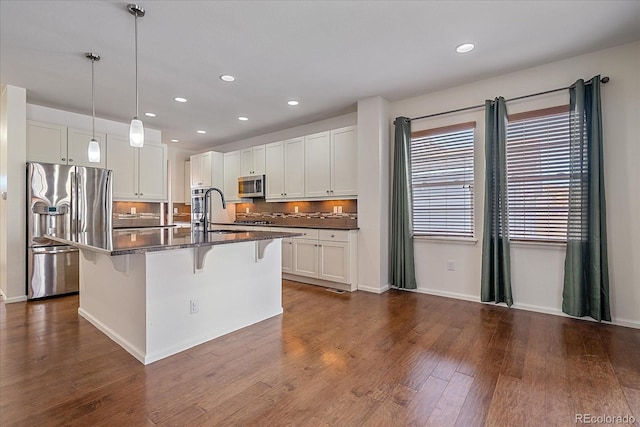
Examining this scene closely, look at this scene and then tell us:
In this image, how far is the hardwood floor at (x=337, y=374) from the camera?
5.75 feet

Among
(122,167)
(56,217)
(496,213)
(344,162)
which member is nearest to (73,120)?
(122,167)

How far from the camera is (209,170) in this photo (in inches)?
258

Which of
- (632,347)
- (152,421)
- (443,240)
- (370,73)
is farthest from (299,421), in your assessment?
(370,73)

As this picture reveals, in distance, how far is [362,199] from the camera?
446cm

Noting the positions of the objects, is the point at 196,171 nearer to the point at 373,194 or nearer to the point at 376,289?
the point at 373,194

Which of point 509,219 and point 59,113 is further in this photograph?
point 59,113

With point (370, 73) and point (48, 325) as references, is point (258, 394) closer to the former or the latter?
point (48, 325)

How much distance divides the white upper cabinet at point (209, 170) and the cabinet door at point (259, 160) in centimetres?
102

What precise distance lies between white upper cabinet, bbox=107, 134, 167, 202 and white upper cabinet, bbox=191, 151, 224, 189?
995 mm

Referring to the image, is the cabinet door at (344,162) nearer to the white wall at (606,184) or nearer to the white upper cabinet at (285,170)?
the white upper cabinet at (285,170)

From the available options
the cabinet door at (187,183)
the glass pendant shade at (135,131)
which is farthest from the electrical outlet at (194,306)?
the cabinet door at (187,183)

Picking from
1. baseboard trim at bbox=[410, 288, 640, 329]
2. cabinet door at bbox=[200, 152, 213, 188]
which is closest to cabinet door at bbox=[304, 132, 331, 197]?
baseboard trim at bbox=[410, 288, 640, 329]

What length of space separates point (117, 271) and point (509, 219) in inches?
157

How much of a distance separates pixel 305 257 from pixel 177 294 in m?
2.48
